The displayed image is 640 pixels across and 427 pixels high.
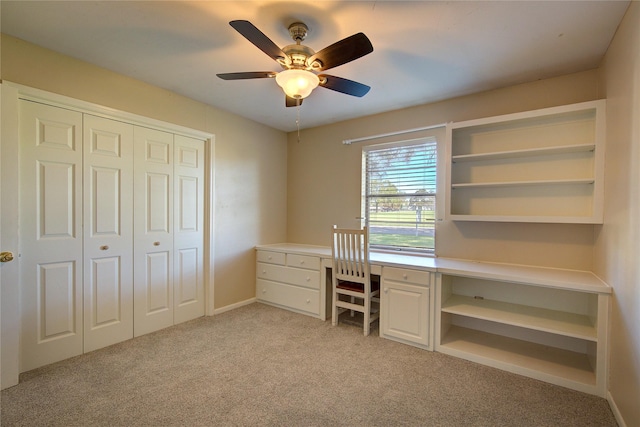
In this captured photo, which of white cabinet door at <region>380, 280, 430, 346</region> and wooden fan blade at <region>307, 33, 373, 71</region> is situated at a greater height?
wooden fan blade at <region>307, 33, 373, 71</region>

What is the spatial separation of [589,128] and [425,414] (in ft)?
8.32

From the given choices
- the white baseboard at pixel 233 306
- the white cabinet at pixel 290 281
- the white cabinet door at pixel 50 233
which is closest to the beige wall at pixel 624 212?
the white cabinet at pixel 290 281

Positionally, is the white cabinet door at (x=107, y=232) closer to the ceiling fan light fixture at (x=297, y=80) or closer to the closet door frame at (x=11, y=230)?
the closet door frame at (x=11, y=230)

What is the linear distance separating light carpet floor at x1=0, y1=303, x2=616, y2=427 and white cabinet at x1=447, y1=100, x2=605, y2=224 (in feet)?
4.30

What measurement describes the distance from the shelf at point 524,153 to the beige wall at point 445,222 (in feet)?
1.44

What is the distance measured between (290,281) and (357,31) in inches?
104

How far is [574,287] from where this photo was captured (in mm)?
1991

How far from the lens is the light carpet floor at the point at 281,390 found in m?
1.72

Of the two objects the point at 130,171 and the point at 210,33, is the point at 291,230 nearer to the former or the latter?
the point at 130,171

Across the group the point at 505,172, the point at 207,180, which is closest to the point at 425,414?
the point at 505,172

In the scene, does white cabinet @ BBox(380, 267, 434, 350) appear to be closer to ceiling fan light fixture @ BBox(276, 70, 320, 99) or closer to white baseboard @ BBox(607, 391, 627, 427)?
white baseboard @ BBox(607, 391, 627, 427)

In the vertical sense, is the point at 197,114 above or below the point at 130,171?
above

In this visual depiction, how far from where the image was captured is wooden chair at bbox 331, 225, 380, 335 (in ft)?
9.30

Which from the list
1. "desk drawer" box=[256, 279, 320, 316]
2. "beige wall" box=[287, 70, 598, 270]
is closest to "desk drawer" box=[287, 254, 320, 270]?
"desk drawer" box=[256, 279, 320, 316]
